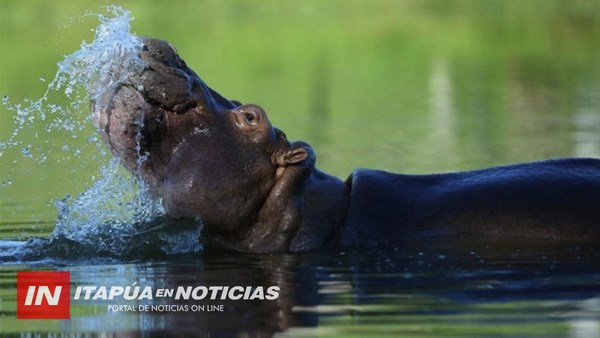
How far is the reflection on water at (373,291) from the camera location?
20.9 feet

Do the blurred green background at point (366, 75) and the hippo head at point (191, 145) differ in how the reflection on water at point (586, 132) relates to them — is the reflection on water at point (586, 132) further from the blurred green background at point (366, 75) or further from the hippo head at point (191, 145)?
the hippo head at point (191, 145)

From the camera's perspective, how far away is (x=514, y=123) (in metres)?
19.7

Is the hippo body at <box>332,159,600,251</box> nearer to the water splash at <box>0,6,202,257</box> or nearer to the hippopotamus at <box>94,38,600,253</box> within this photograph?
the hippopotamus at <box>94,38,600,253</box>

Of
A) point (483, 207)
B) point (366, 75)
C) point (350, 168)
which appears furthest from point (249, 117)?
point (366, 75)

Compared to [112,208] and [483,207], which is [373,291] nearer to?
[483,207]

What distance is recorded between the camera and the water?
669 centimetres

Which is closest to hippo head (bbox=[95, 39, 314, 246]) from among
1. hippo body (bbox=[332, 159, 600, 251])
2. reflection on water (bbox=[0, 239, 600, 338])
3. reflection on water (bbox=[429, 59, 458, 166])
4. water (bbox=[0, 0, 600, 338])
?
water (bbox=[0, 0, 600, 338])

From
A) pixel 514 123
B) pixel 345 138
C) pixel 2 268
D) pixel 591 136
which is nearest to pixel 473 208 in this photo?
pixel 2 268

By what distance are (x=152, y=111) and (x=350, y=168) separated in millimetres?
6232

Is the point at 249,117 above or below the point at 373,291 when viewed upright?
above

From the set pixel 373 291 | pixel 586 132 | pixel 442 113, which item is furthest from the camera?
pixel 442 113

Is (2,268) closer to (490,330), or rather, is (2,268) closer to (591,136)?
(490,330)

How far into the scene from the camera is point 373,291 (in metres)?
7.26

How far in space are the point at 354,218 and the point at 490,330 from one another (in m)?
2.28
